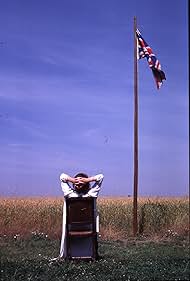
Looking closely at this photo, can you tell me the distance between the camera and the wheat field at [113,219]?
483 inches

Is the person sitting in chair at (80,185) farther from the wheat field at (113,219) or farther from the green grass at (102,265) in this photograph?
the wheat field at (113,219)

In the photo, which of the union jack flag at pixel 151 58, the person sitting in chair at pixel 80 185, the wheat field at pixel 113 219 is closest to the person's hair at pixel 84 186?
the person sitting in chair at pixel 80 185

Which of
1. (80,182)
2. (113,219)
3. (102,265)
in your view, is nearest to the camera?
(102,265)

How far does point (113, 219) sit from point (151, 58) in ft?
15.1

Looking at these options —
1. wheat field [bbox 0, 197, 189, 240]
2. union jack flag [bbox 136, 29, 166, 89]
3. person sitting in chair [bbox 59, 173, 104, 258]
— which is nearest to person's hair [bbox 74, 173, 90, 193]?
person sitting in chair [bbox 59, 173, 104, 258]

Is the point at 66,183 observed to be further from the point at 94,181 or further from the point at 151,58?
the point at 151,58

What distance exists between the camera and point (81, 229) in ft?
24.9

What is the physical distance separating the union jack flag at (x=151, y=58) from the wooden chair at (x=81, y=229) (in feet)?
18.9

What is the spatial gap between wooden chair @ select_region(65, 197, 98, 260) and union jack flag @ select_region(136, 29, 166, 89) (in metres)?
5.77

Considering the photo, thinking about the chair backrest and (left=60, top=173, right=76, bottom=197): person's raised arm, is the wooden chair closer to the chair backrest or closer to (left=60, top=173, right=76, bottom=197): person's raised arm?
the chair backrest

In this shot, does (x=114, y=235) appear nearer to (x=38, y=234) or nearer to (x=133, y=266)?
(x=38, y=234)

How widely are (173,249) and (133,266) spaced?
116 inches

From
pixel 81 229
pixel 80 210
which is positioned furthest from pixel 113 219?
pixel 80 210

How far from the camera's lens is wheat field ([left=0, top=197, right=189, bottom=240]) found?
12266 millimetres
